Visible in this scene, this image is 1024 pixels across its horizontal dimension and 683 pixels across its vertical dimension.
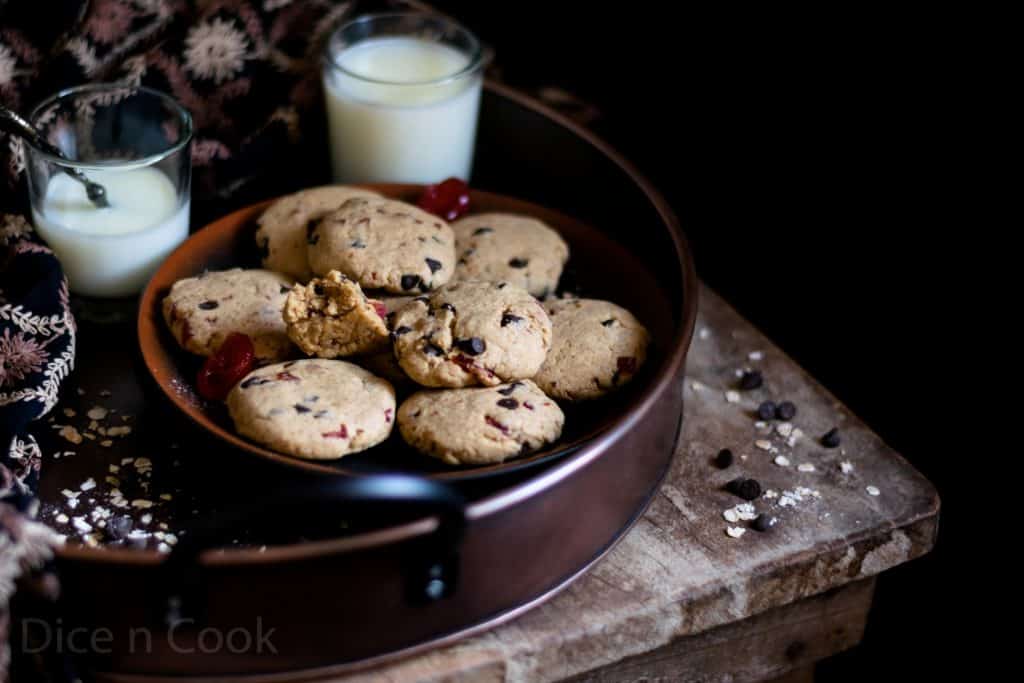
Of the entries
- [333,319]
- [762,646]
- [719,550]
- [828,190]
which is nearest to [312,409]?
[333,319]

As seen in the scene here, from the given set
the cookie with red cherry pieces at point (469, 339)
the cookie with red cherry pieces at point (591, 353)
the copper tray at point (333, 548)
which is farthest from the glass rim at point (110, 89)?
the cookie with red cherry pieces at point (591, 353)

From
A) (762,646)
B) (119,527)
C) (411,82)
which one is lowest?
(762,646)

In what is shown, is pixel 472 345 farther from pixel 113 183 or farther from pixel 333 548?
pixel 113 183

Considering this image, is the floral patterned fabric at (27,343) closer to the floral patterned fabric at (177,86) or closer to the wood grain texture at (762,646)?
the floral patterned fabric at (177,86)

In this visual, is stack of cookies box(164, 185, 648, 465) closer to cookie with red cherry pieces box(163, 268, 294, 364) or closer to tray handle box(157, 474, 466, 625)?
cookie with red cherry pieces box(163, 268, 294, 364)

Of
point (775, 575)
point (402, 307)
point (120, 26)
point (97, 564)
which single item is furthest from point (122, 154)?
point (775, 575)

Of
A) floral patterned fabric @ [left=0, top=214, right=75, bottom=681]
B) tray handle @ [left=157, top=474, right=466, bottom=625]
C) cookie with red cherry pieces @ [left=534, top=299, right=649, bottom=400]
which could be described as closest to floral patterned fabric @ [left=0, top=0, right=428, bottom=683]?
floral patterned fabric @ [left=0, top=214, right=75, bottom=681]

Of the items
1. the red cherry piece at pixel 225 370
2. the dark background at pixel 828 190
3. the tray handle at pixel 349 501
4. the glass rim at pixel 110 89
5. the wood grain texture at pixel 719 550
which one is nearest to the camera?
the tray handle at pixel 349 501
